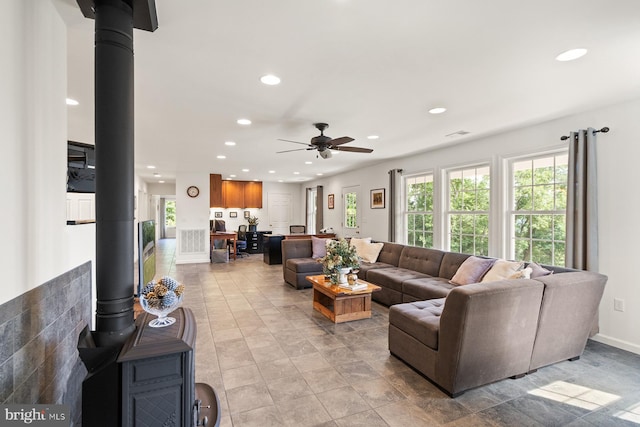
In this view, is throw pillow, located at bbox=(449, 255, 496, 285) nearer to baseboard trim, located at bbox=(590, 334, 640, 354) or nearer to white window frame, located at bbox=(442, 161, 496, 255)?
white window frame, located at bbox=(442, 161, 496, 255)

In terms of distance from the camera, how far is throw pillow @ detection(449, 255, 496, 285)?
12.3 feet

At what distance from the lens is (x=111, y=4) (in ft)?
4.72

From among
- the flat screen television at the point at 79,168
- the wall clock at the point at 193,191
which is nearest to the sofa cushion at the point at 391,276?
the flat screen television at the point at 79,168

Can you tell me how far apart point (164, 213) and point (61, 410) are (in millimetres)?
15366

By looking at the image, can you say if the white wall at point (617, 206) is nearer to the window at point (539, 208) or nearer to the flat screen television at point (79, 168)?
the window at point (539, 208)

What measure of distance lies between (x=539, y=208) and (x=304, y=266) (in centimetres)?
365

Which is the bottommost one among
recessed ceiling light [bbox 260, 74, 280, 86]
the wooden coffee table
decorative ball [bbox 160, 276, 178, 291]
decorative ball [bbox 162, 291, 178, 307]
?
the wooden coffee table

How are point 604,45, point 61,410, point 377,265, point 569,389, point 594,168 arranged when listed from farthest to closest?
point 377,265, point 594,168, point 569,389, point 604,45, point 61,410

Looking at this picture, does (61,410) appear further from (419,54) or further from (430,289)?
(430,289)

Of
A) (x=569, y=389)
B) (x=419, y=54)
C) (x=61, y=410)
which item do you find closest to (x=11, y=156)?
(x=61, y=410)

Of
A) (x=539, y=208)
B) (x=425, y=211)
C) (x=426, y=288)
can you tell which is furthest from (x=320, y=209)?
(x=539, y=208)

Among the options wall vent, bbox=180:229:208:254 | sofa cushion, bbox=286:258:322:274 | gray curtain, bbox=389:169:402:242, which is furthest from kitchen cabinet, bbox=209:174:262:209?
gray curtain, bbox=389:169:402:242

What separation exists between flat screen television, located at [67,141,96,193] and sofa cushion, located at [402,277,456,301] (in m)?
3.51

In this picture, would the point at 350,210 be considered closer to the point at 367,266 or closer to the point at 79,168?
the point at 367,266
